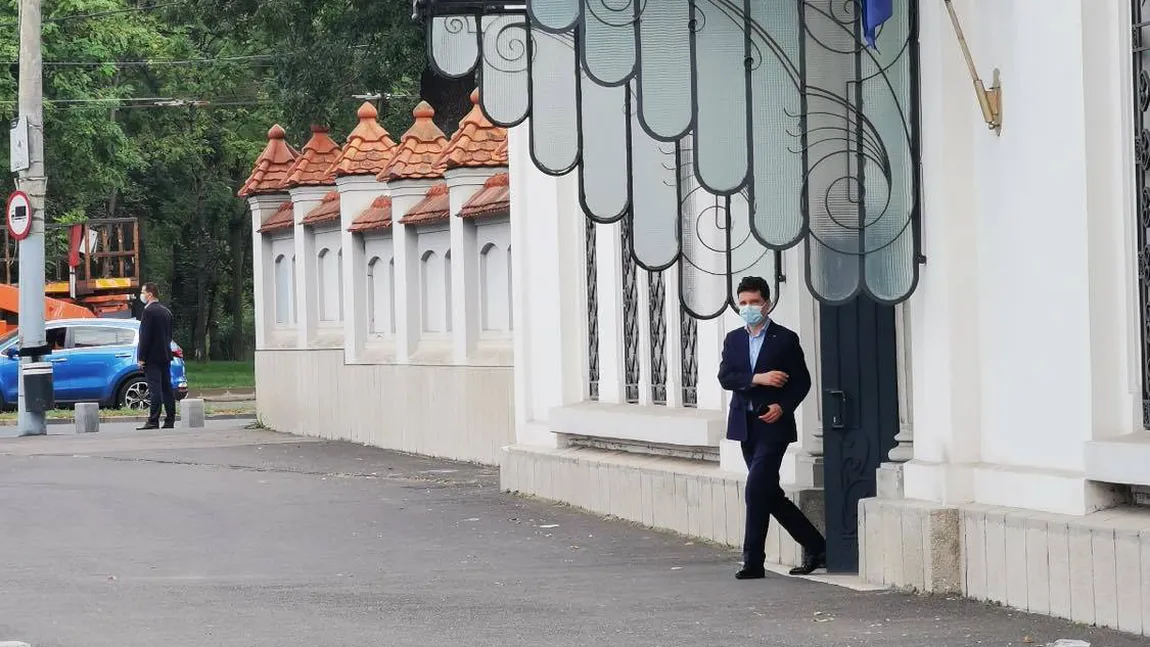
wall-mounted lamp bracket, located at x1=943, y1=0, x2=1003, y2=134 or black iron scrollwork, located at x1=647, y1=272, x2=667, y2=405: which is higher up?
wall-mounted lamp bracket, located at x1=943, y1=0, x2=1003, y2=134

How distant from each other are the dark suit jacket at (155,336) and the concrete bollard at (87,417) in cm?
128

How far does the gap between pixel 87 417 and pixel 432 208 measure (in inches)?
337

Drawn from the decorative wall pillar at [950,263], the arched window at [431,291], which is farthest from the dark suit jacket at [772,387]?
the arched window at [431,291]

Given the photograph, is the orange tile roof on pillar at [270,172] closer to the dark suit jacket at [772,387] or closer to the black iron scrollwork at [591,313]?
the black iron scrollwork at [591,313]

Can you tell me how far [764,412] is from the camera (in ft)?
37.9

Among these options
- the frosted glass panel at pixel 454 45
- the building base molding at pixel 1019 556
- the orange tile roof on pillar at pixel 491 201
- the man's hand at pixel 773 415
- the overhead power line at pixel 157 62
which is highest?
the overhead power line at pixel 157 62

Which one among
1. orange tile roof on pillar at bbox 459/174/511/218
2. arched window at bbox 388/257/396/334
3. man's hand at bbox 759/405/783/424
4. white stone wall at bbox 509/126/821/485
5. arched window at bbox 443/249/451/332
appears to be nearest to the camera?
man's hand at bbox 759/405/783/424

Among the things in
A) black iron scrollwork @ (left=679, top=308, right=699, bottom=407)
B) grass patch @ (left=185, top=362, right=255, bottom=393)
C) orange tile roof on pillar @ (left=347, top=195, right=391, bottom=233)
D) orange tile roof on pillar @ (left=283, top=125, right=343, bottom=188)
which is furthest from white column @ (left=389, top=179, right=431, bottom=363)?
grass patch @ (left=185, top=362, right=255, bottom=393)

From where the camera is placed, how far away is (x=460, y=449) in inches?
811

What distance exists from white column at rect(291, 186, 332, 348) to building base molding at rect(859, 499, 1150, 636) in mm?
15220

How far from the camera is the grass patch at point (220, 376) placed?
4684 cm

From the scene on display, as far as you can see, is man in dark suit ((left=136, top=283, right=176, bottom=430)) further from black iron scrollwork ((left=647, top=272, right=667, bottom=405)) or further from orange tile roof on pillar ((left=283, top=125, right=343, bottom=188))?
black iron scrollwork ((left=647, top=272, right=667, bottom=405))

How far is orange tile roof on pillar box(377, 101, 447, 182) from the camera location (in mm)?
21953

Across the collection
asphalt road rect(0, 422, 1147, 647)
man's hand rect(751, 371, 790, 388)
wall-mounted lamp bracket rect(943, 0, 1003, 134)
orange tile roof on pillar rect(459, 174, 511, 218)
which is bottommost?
asphalt road rect(0, 422, 1147, 647)
